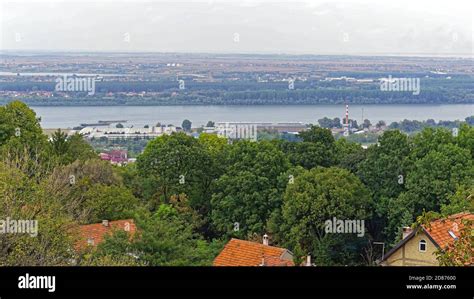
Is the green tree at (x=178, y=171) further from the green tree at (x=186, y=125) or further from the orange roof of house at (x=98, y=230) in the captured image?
the green tree at (x=186, y=125)

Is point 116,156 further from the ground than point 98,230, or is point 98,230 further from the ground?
point 98,230

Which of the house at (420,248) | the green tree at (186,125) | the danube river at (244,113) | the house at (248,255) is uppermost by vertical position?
the danube river at (244,113)

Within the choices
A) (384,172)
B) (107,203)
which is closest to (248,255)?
(107,203)

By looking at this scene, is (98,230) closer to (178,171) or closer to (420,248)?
(420,248)

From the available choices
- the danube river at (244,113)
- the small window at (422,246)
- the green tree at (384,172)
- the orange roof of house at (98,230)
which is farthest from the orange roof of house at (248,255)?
the danube river at (244,113)

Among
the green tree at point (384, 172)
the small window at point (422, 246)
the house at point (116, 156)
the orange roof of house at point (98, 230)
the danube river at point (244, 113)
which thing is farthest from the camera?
the danube river at point (244, 113)

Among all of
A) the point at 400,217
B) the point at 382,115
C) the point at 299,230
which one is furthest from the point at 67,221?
the point at 382,115

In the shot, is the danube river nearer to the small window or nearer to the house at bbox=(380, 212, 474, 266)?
the house at bbox=(380, 212, 474, 266)

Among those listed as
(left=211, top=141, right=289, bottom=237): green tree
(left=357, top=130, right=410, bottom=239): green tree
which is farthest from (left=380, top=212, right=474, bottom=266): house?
(left=211, top=141, right=289, bottom=237): green tree

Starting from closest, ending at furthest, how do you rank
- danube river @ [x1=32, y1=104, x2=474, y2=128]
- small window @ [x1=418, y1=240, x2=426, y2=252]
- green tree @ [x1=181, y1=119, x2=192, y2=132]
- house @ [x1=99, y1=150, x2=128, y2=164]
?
small window @ [x1=418, y1=240, x2=426, y2=252] → house @ [x1=99, y1=150, x2=128, y2=164] → green tree @ [x1=181, y1=119, x2=192, y2=132] → danube river @ [x1=32, y1=104, x2=474, y2=128]
